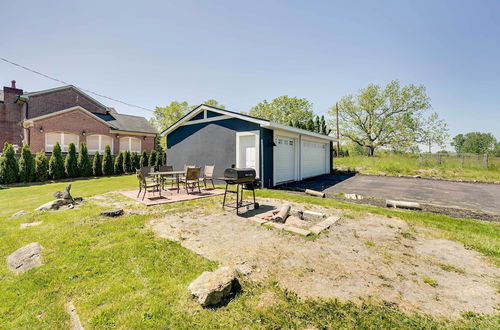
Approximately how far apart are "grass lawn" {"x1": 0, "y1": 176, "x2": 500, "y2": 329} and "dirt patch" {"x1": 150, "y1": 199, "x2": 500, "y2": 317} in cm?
21

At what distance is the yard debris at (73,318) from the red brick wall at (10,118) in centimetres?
2565

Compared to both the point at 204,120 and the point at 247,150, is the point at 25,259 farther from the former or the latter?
the point at 204,120

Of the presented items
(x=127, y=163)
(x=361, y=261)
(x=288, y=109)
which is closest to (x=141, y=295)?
(x=361, y=261)

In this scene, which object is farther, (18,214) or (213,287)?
(18,214)

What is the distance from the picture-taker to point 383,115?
2770 cm

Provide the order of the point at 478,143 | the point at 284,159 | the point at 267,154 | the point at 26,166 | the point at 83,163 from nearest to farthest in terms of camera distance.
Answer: the point at 267,154 → the point at 284,159 → the point at 26,166 → the point at 83,163 → the point at 478,143

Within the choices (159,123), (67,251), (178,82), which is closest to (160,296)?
(67,251)

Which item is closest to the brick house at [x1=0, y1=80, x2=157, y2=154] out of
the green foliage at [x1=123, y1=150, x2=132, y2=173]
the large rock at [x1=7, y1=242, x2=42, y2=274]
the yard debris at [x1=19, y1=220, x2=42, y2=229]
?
the green foliage at [x1=123, y1=150, x2=132, y2=173]

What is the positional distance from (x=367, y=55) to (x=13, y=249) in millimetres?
18154

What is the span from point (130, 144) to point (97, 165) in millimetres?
5902

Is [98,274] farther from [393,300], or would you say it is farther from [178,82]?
[178,82]

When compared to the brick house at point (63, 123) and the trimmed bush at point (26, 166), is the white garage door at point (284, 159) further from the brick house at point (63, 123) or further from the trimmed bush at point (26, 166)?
the brick house at point (63, 123)

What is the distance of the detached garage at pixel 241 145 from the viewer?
895 centimetres

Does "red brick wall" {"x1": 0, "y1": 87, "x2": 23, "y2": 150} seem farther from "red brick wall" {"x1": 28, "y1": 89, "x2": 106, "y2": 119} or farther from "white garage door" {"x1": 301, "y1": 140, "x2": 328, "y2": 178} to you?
"white garage door" {"x1": 301, "y1": 140, "x2": 328, "y2": 178}
